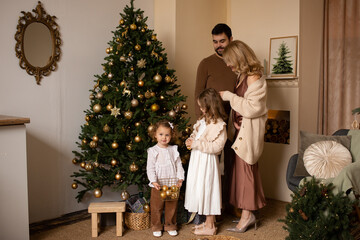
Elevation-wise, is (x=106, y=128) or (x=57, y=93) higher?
(x=57, y=93)

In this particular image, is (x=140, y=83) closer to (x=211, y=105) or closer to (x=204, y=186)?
(x=211, y=105)

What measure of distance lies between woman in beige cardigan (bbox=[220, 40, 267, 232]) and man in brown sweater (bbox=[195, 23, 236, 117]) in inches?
9.6

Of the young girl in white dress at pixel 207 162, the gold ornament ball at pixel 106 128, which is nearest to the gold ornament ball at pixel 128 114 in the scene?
the gold ornament ball at pixel 106 128

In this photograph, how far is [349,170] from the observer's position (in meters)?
2.85

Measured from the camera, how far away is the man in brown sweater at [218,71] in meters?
3.84

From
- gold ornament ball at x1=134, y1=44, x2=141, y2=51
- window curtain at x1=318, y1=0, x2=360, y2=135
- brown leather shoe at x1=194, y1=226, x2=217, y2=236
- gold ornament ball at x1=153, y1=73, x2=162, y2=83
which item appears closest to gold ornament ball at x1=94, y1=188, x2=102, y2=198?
brown leather shoe at x1=194, y1=226, x2=217, y2=236

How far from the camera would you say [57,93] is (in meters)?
3.83

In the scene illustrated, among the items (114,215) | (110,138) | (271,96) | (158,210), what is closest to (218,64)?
(271,96)

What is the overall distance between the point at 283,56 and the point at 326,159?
5.49 feet

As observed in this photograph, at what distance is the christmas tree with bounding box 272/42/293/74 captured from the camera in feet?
14.5

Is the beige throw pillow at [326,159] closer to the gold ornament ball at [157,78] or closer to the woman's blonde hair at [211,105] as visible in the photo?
the woman's blonde hair at [211,105]

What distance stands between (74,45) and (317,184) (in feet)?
9.11

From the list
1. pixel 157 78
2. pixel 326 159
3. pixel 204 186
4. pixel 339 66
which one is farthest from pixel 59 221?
pixel 339 66

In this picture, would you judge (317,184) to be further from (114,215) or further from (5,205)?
(5,205)
